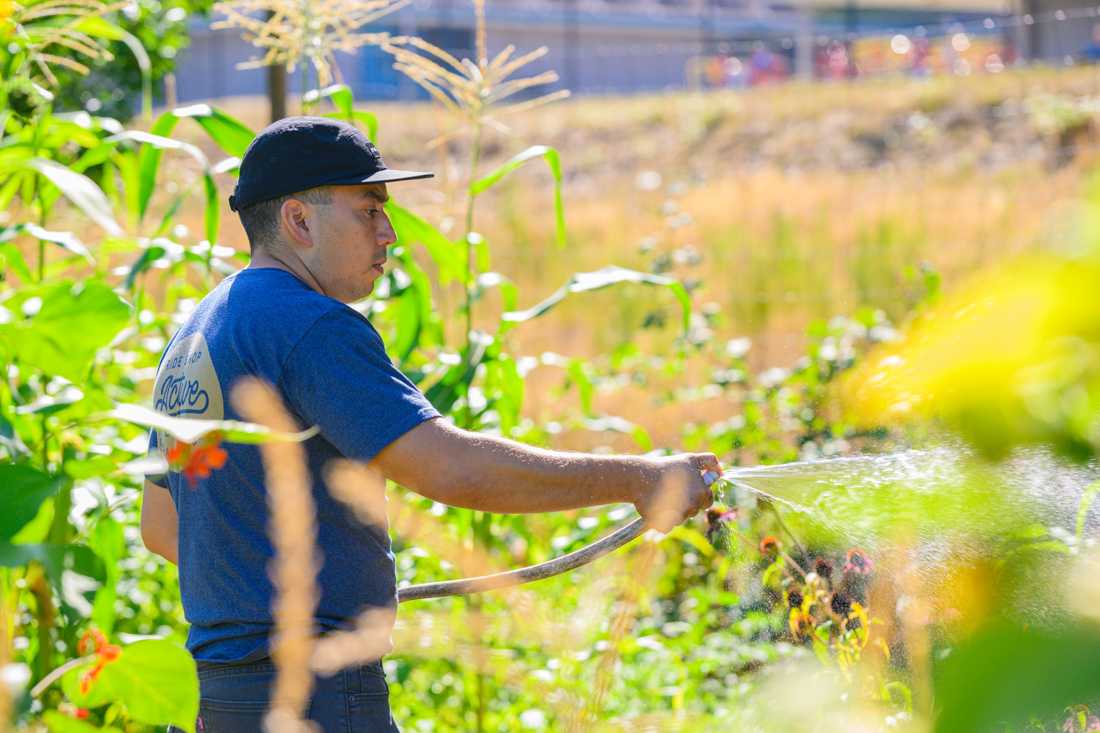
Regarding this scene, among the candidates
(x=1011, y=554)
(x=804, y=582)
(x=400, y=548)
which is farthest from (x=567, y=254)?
(x=1011, y=554)

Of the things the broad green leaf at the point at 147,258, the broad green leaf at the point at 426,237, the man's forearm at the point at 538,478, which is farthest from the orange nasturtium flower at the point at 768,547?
the broad green leaf at the point at 147,258

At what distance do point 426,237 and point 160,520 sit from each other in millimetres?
935

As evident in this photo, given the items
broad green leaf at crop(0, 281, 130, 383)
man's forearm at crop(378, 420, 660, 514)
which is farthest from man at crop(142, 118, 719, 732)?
broad green leaf at crop(0, 281, 130, 383)

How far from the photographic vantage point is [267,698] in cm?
192

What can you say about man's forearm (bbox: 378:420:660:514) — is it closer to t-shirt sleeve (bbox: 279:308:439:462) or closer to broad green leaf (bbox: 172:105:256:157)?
t-shirt sleeve (bbox: 279:308:439:462)

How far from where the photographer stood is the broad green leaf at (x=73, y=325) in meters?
1.55

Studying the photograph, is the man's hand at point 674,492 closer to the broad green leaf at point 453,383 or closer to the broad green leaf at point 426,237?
the broad green leaf at point 453,383

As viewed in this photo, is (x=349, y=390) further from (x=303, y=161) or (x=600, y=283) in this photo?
(x=600, y=283)

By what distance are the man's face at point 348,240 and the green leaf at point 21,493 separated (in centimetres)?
100

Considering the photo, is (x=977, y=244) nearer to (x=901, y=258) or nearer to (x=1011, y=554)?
(x=901, y=258)

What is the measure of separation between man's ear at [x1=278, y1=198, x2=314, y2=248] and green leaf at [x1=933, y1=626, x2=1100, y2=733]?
172 cm

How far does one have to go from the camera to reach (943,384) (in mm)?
476

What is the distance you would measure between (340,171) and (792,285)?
623 centimetres

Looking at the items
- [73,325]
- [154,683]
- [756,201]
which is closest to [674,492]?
[73,325]
